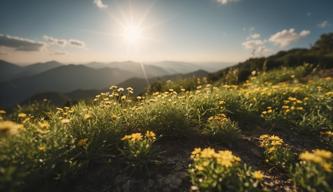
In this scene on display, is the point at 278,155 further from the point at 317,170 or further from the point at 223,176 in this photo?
the point at 223,176

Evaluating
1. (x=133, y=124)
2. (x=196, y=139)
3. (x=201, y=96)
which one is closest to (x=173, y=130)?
(x=196, y=139)

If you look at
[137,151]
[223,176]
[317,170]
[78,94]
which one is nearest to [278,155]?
[317,170]

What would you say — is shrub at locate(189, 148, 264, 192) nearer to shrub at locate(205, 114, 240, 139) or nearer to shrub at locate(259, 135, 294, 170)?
shrub at locate(259, 135, 294, 170)

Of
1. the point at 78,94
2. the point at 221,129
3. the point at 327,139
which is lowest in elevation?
the point at 78,94

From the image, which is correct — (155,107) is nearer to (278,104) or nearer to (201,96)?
(201,96)

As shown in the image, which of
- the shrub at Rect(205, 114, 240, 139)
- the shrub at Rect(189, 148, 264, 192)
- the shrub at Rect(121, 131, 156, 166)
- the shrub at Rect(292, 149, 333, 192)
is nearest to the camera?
the shrub at Rect(292, 149, 333, 192)

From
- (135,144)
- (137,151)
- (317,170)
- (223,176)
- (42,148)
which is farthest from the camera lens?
(135,144)

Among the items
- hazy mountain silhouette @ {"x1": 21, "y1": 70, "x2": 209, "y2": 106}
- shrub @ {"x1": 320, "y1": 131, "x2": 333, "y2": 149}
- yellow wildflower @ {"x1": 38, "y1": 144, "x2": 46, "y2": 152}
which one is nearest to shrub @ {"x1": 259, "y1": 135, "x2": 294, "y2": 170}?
shrub @ {"x1": 320, "y1": 131, "x2": 333, "y2": 149}

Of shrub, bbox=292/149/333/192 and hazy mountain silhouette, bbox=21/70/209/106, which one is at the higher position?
shrub, bbox=292/149/333/192

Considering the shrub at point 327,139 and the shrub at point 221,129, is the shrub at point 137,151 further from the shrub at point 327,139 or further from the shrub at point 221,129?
the shrub at point 327,139

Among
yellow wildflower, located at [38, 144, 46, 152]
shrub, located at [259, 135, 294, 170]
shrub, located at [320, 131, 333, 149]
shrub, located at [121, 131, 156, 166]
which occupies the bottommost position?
shrub, located at [320, 131, 333, 149]

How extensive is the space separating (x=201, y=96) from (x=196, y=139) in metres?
1.66

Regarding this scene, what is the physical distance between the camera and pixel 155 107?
4.45 metres

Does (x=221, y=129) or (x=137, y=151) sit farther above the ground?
(x=137, y=151)
